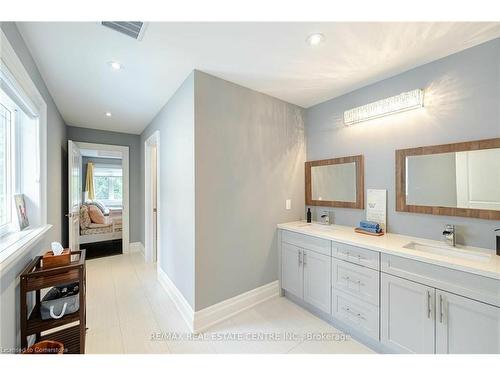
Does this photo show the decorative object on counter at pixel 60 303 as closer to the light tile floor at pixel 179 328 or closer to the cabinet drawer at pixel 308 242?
the light tile floor at pixel 179 328

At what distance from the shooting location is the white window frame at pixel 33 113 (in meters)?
1.16

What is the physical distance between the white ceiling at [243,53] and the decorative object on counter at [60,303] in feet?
6.07

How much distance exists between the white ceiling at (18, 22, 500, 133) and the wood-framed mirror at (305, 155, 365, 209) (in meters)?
0.82

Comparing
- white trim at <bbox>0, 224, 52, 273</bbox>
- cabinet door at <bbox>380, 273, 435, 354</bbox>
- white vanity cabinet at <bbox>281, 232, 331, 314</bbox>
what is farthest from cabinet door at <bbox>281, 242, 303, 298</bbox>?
white trim at <bbox>0, 224, 52, 273</bbox>

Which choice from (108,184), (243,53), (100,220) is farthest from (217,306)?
(108,184)

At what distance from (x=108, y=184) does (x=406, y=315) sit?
9.48 meters

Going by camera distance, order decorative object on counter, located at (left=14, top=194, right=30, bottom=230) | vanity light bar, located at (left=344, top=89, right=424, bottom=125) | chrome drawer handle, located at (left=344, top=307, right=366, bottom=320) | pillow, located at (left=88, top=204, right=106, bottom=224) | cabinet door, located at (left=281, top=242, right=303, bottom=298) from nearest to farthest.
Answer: decorative object on counter, located at (left=14, top=194, right=30, bottom=230) → chrome drawer handle, located at (left=344, top=307, right=366, bottom=320) → vanity light bar, located at (left=344, top=89, right=424, bottom=125) → cabinet door, located at (left=281, top=242, right=303, bottom=298) → pillow, located at (left=88, top=204, right=106, bottom=224)

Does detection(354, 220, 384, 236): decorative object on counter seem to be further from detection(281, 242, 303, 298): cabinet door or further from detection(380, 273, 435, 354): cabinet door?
detection(281, 242, 303, 298): cabinet door

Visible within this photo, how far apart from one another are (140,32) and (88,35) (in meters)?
0.39

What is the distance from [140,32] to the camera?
1411 millimetres

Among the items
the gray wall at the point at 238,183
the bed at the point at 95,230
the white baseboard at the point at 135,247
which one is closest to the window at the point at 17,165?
the gray wall at the point at 238,183

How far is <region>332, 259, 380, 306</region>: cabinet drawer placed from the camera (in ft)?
5.39
